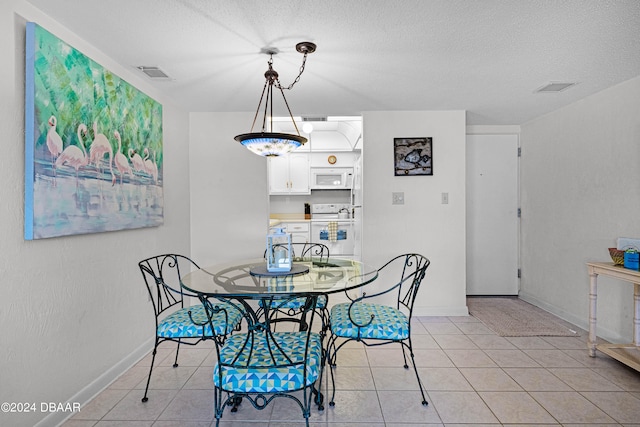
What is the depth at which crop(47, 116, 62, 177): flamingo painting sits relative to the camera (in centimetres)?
172

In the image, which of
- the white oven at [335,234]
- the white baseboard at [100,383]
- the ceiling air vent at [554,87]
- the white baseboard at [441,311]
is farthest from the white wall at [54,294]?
the white oven at [335,234]

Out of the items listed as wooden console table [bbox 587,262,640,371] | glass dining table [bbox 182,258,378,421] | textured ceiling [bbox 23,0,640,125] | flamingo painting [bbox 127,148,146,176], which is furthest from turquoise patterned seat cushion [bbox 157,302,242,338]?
wooden console table [bbox 587,262,640,371]

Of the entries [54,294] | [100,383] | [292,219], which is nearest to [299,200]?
[292,219]

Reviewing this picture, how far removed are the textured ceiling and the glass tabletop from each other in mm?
1410

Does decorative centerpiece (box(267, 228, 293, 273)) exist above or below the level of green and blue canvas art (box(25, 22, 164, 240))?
below

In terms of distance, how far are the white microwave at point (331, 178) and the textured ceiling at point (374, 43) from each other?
2.86 meters

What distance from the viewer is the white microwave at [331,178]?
19.8 ft

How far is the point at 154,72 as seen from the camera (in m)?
2.54

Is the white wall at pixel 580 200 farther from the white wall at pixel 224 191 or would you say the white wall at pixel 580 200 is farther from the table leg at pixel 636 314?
the white wall at pixel 224 191

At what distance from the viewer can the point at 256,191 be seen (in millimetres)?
3676

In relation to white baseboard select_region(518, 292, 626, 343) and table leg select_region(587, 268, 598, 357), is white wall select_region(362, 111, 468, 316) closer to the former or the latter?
white baseboard select_region(518, 292, 626, 343)

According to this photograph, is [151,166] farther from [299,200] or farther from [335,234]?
[299,200]

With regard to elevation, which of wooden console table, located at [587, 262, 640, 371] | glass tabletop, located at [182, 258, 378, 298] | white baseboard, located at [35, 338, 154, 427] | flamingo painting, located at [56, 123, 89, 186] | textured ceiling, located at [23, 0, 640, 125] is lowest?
white baseboard, located at [35, 338, 154, 427]

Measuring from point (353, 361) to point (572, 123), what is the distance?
302cm
